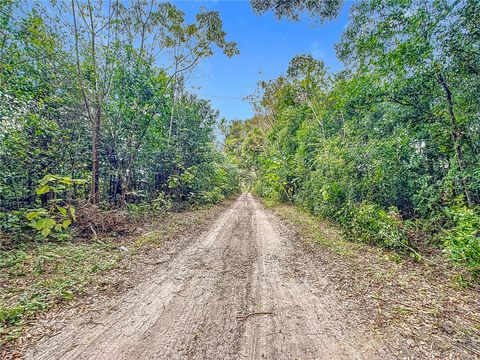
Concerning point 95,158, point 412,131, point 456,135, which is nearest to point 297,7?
point 412,131

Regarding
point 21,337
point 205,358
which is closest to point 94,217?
point 21,337

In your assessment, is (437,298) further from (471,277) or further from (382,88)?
(382,88)

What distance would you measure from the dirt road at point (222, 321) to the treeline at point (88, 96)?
1.61m

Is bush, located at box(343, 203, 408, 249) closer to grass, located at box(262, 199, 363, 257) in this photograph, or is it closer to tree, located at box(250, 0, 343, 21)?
grass, located at box(262, 199, 363, 257)

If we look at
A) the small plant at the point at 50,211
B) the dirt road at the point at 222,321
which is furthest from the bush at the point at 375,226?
the small plant at the point at 50,211

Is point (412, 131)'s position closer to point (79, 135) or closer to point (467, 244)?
point (467, 244)

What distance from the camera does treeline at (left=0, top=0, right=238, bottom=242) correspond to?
4582 millimetres

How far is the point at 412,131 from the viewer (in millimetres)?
5395

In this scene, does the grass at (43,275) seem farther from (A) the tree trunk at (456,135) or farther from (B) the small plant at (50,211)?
(A) the tree trunk at (456,135)

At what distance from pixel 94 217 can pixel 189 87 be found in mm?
8619

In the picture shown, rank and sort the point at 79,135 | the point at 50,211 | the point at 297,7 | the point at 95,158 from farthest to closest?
1. the point at 79,135
2. the point at 95,158
3. the point at 297,7
4. the point at 50,211

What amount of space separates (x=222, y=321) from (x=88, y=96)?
7.51 meters

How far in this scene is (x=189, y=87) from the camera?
11.6 meters

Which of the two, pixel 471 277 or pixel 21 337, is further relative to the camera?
pixel 471 277
